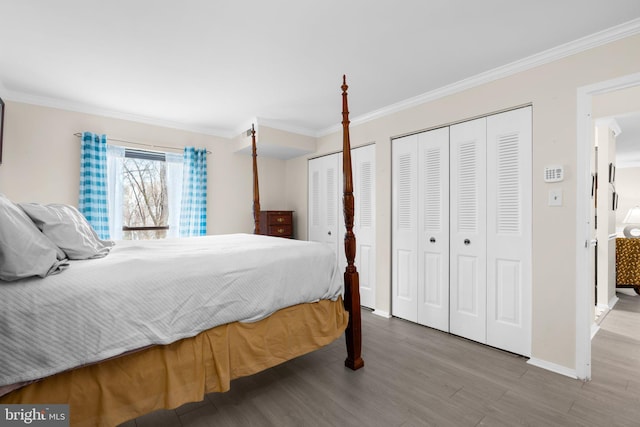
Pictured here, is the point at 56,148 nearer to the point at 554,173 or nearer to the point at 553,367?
the point at 554,173

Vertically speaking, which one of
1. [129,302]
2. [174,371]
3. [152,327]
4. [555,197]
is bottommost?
[174,371]

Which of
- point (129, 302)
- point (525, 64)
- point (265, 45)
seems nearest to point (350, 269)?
point (129, 302)

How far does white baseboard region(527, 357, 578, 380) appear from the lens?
2172 millimetres

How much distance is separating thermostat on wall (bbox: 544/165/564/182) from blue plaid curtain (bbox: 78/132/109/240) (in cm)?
445

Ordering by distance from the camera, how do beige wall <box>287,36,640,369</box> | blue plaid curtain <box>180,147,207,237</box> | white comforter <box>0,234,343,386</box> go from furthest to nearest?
blue plaid curtain <box>180,147,207,237</box> < beige wall <box>287,36,640,369</box> < white comforter <box>0,234,343,386</box>

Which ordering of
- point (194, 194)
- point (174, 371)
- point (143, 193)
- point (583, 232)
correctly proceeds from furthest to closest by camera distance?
point (194, 194) < point (143, 193) < point (583, 232) < point (174, 371)

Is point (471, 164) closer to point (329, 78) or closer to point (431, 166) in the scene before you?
point (431, 166)

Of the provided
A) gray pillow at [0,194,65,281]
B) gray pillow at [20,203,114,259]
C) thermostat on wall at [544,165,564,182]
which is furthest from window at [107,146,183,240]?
thermostat on wall at [544,165,564,182]

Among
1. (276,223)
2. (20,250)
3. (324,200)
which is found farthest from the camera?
(276,223)

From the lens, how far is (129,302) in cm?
132

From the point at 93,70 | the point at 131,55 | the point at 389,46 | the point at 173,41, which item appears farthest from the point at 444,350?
the point at 93,70

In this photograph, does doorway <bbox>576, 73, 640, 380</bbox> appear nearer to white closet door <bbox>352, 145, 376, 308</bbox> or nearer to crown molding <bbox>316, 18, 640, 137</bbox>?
crown molding <bbox>316, 18, 640, 137</bbox>

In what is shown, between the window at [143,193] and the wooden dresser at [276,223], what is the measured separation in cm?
120

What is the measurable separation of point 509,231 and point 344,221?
144 cm
